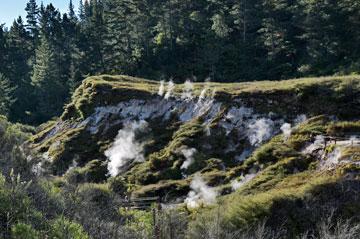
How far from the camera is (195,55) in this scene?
2783 inches

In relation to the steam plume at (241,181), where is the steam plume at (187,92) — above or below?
above

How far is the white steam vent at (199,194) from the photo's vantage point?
23.4m

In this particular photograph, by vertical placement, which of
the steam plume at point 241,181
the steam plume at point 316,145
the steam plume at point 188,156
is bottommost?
the steam plume at point 241,181

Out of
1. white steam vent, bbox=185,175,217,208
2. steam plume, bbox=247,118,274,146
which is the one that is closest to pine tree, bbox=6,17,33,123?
steam plume, bbox=247,118,274,146

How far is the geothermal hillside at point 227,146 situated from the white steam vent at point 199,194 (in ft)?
0.25

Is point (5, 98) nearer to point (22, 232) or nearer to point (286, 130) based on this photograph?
point (286, 130)

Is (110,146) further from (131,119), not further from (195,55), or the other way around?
(195,55)

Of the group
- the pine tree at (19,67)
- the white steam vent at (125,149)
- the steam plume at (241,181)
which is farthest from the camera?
the pine tree at (19,67)

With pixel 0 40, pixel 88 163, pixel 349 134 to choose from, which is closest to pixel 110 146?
pixel 88 163

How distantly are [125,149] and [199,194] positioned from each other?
957 cm

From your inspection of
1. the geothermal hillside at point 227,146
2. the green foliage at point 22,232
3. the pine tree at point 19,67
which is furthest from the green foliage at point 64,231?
the pine tree at point 19,67

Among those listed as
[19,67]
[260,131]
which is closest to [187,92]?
[260,131]

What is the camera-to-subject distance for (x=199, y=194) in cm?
2492

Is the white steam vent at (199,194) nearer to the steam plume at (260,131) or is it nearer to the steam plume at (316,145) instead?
the steam plume at (260,131)
